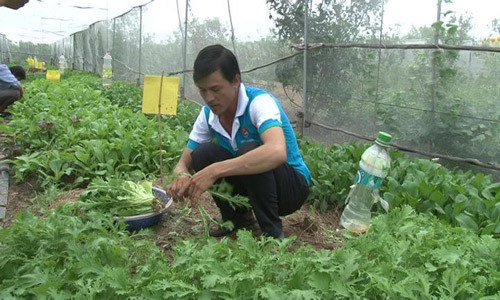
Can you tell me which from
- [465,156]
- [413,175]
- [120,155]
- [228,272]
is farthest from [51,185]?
[465,156]

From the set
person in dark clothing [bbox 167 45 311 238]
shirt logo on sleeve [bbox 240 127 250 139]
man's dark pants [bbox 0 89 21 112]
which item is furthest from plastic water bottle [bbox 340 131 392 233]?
man's dark pants [bbox 0 89 21 112]

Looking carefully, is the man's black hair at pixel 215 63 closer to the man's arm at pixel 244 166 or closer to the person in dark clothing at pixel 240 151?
the person in dark clothing at pixel 240 151

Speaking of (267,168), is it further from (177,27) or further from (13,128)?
(177,27)

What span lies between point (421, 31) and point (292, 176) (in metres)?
2.70

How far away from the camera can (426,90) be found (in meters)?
4.73

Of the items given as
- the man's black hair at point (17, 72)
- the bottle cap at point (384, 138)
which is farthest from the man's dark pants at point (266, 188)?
the man's black hair at point (17, 72)

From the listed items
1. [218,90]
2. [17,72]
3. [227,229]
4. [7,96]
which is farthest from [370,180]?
[17,72]

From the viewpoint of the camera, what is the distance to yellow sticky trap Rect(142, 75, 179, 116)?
393 cm

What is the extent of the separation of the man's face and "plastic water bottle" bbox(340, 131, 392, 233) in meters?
1.22

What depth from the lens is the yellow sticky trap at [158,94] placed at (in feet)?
12.9

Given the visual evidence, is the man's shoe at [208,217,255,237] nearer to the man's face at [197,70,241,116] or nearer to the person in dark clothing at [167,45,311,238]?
the person in dark clothing at [167,45,311,238]

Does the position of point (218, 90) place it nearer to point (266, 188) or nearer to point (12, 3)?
point (266, 188)

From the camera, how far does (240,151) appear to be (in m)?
2.87

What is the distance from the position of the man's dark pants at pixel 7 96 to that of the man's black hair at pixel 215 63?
791 cm
